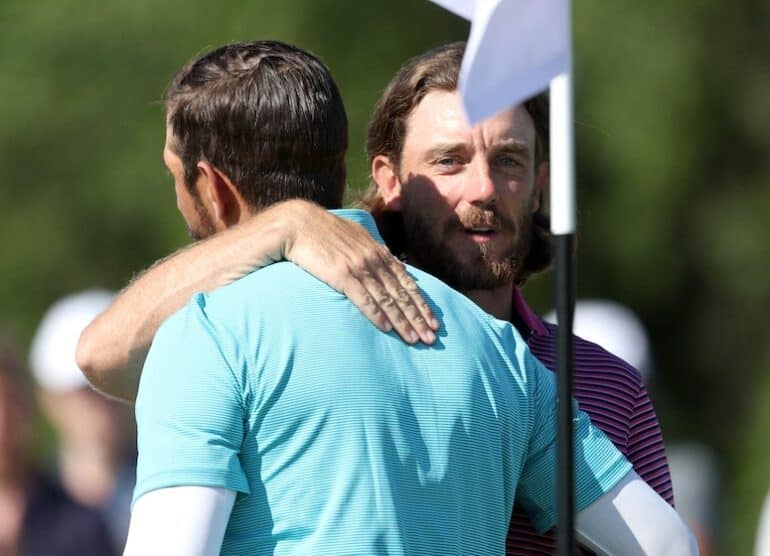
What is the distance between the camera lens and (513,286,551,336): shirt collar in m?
3.29

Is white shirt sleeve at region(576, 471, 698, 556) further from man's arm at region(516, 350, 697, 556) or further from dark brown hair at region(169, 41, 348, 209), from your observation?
dark brown hair at region(169, 41, 348, 209)

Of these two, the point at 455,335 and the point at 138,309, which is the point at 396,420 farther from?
the point at 138,309

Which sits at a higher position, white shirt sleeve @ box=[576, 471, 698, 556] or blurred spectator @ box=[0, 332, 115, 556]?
white shirt sleeve @ box=[576, 471, 698, 556]

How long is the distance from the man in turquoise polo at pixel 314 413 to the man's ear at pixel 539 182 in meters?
0.84

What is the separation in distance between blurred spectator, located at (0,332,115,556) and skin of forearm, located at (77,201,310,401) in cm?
269

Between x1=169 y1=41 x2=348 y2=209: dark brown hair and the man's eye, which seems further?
the man's eye

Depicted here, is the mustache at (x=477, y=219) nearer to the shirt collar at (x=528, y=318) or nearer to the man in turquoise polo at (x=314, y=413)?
the shirt collar at (x=528, y=318)

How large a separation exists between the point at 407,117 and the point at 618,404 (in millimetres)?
784

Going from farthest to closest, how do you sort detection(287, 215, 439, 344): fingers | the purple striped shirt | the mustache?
the mustache
the purple striped shirt
detection(287, 215, 439, 344): fingers

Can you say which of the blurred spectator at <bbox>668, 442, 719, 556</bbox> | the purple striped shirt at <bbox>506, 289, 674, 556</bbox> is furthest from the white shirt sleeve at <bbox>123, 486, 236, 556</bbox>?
the blurred spectator at <bbox>668, 442, 719, 556</bbox>

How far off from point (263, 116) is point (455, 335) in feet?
1.51

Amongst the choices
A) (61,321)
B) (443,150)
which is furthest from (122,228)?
(443,150)

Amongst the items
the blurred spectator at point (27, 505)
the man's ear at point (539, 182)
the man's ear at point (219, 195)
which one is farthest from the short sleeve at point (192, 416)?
the blurred spectator at point (27, 505)

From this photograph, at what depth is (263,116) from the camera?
8.55 ft
